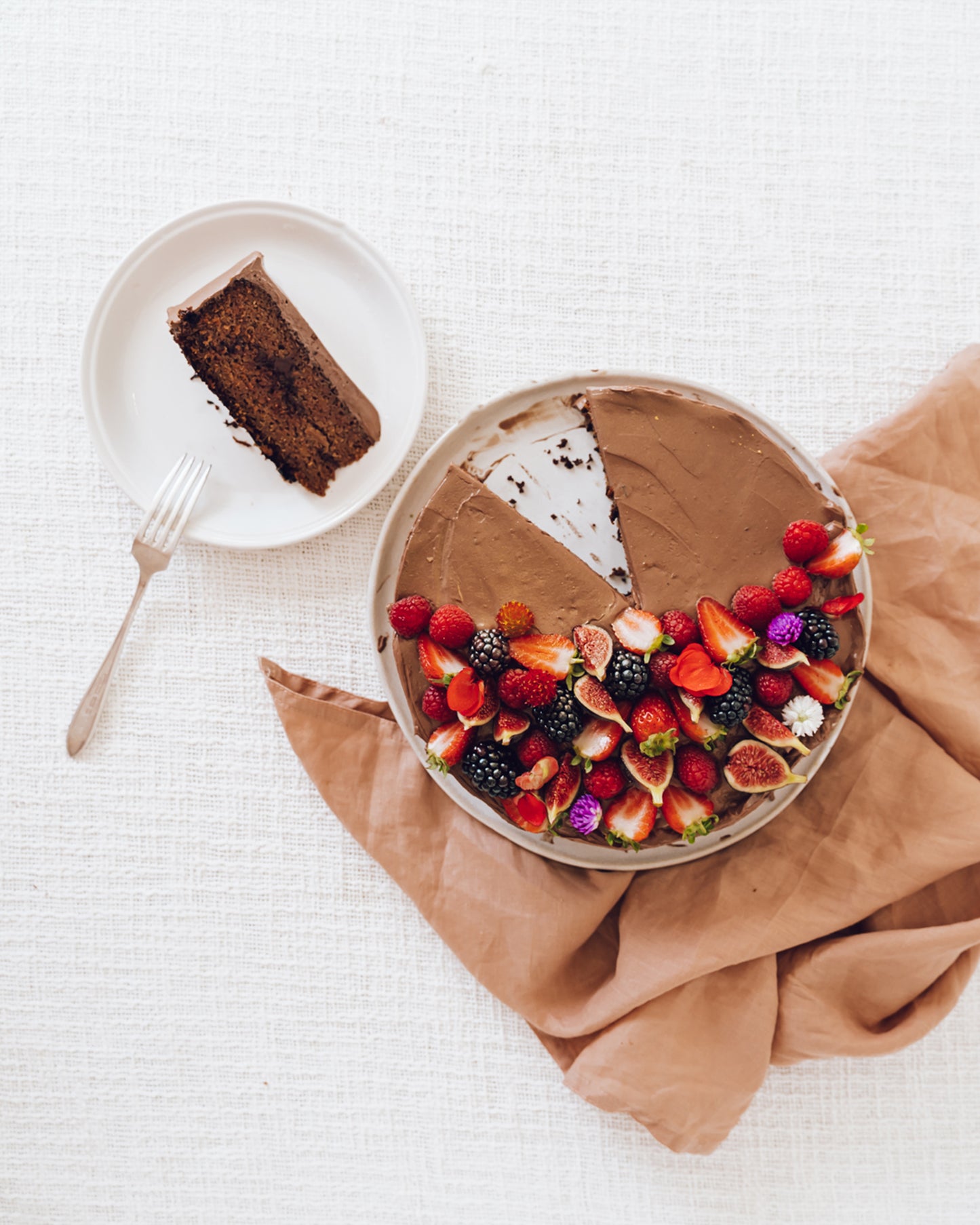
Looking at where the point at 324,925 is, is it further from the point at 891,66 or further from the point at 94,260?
the point at 891,66

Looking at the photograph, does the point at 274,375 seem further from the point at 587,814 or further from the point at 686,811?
the point at 686,811

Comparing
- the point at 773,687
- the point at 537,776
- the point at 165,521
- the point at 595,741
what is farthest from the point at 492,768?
the point at 165,521

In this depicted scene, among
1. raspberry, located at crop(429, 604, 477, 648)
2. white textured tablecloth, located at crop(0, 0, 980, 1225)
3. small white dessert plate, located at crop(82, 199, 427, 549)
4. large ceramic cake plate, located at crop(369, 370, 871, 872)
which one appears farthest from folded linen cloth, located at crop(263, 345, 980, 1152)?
small white dessert plate, located at crop(82, 199, 427, 549)

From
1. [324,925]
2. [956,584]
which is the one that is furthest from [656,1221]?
[956,584]

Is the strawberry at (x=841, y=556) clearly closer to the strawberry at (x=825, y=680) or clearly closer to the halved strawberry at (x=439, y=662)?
the strawberry at (x=825, y=680)

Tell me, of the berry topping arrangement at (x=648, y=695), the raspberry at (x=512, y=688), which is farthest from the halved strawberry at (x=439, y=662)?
the raspberry at (x=512, y=688)

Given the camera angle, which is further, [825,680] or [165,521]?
[165,521]
